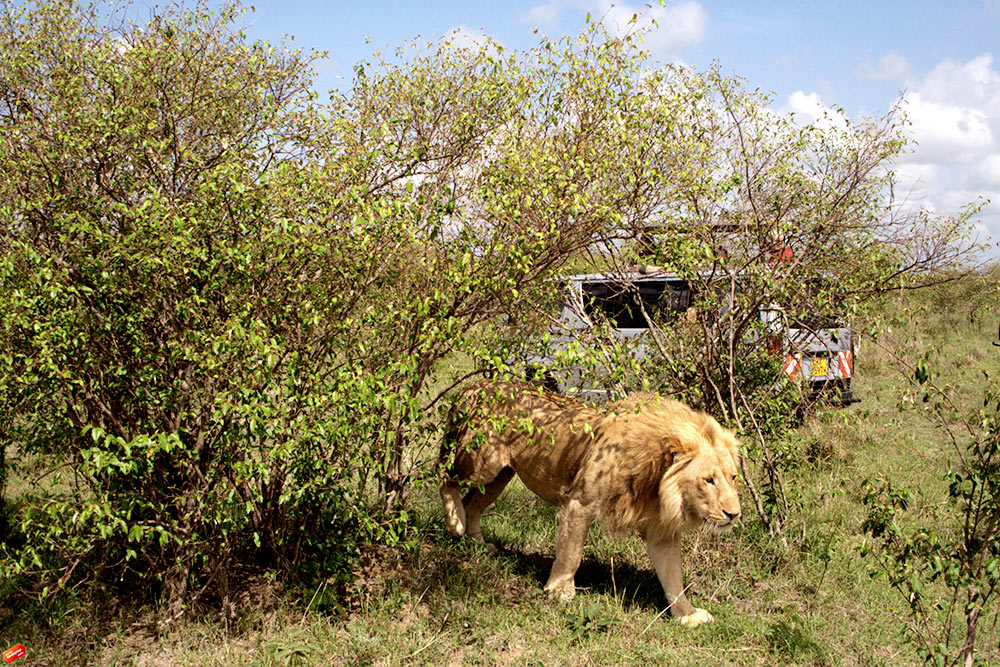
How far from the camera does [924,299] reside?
1762cm

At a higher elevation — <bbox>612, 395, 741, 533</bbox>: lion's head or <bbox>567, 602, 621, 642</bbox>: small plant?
<bbox>612, 395, 741, 533</bbox>: lion's head

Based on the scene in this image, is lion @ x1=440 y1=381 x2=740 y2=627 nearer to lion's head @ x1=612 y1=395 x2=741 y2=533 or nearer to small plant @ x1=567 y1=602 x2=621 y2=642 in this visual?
lion's head @ x1=612 y1=395 x2=741 y2=533

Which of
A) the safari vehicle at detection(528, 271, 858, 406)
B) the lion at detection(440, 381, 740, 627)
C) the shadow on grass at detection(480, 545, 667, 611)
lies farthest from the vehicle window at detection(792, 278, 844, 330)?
the shadow on grass at detection(480, 545, 667, 611)

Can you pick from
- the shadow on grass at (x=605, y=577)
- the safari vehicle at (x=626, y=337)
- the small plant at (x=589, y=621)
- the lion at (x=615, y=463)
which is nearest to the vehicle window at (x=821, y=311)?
the safari vehicle at (x=626, y=337)

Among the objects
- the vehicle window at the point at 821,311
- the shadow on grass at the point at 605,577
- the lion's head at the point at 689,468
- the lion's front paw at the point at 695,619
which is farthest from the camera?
the vehicle window at the point at 821,311

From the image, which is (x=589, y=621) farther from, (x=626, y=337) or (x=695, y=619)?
(x=626, y=337)

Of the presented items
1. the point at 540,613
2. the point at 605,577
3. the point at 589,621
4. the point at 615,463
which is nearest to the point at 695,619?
the point at 589,621

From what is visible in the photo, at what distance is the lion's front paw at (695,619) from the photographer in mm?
4598

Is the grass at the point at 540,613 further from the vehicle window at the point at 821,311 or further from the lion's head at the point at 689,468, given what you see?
the lion's head at the point at 689,468

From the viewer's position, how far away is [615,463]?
15.2 ft

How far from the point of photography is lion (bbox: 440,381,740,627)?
4414 mm

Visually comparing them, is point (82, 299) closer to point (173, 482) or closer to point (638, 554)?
point (173, 482)

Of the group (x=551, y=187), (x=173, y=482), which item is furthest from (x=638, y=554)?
(x=173, y=482)

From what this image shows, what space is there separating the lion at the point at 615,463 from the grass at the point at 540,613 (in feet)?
0.90
